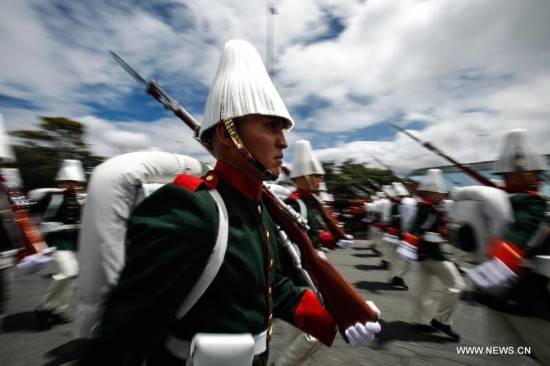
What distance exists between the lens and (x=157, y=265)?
37.4 inches

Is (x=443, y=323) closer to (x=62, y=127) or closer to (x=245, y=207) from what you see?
(x=245, y=207)

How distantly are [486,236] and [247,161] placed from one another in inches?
117

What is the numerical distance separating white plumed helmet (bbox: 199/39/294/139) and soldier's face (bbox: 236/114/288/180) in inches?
2.2

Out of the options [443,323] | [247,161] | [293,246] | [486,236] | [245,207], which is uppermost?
[247,161]

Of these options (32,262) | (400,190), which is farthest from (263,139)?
(400,190)

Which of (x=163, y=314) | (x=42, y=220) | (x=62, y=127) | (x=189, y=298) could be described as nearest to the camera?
(x=163, y=314)

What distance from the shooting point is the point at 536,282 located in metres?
2.63

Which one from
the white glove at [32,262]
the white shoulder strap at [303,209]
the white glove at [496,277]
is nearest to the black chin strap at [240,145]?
the white glove at [496,277]

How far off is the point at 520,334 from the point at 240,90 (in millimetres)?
3364

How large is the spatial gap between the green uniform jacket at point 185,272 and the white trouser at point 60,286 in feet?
15.2

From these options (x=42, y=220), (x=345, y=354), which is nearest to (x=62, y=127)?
(x=42, y=220)

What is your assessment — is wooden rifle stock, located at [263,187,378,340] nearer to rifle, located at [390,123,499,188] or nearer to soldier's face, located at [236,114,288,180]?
soldier's face, located at [236,114,288,180]

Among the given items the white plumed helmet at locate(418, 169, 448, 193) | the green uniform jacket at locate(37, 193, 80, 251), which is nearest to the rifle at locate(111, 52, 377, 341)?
the green uniform jacket at locate(37, 193, 80, 251)

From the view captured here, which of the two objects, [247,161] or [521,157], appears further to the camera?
[521,157]
